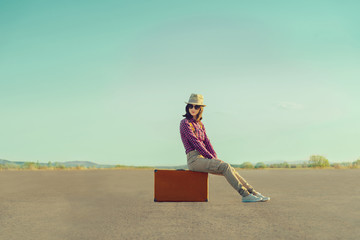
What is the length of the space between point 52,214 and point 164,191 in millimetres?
2081

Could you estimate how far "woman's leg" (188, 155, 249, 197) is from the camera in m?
7.14

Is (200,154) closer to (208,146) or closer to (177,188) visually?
(208,146)

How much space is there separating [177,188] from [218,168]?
0.86 m

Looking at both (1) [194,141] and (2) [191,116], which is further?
(2) [191,116]

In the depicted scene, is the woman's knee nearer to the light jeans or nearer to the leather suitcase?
the light jeans

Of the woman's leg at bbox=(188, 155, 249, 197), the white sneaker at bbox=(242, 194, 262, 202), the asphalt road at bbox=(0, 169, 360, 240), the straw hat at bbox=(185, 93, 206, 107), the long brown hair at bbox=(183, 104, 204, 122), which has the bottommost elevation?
the asphalt road at bbox=(0, 169, 360, 240)

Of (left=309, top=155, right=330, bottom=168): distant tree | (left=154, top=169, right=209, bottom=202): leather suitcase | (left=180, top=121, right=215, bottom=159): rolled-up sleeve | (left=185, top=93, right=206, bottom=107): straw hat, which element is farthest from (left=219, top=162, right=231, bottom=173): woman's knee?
(left=309, top=155, right=330, bottom=168): distant tree

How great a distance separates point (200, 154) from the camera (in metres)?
7.38

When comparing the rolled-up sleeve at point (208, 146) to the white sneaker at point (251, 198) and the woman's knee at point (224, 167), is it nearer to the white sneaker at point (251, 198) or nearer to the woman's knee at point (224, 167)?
the woman's knee at point (224, 167)

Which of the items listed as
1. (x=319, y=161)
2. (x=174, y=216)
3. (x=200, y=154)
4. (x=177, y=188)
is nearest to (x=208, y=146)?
(x=200, y=154)

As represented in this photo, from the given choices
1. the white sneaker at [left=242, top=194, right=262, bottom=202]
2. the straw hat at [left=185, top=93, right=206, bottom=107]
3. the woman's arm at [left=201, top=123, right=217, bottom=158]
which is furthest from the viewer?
the woman's arm at [left=201, top=123, right=217, bottom=158]

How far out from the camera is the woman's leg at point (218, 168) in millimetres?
7141

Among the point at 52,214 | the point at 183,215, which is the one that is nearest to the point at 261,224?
the point at 183,215

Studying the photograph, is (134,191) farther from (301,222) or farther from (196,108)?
(301,222)
